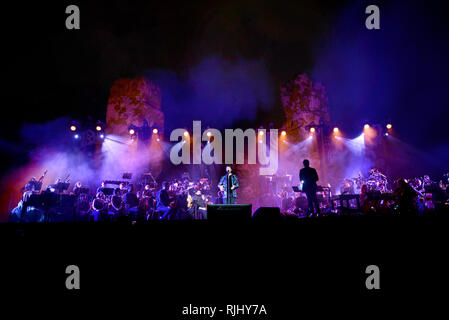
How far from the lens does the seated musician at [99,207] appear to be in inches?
407

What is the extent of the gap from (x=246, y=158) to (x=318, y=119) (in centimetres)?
736

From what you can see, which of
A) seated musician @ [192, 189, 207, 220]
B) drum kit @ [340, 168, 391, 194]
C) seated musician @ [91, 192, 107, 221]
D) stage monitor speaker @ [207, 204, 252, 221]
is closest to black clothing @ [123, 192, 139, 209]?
seated musician @ [91, 192, 107, 221]

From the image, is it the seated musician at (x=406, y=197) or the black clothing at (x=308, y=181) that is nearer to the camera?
the seated musician at (x=406, y=197)

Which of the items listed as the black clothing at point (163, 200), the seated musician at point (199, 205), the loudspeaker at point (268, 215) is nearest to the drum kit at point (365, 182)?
the seated musician at point (199, 205)

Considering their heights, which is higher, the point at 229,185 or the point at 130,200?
the point at 229,185

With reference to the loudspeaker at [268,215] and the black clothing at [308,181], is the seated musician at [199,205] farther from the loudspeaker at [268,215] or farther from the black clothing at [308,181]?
the loudspeaker at [268,215]

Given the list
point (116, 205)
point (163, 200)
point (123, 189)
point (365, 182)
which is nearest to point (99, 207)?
point (116, 205)

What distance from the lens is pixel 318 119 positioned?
2008 centimetres

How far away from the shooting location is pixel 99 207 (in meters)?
10.9

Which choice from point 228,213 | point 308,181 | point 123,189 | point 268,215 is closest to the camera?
point 268,215

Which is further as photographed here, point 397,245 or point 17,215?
point 17,215

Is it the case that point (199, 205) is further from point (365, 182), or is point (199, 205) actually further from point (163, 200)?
point (365, 182)

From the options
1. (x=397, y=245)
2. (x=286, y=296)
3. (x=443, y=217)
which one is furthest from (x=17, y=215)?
(x=443, y=217)
